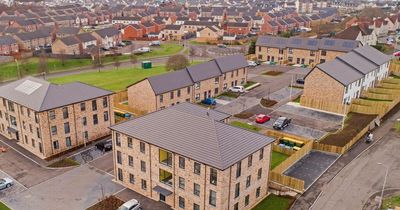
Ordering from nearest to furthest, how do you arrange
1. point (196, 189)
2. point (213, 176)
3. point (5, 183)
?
1. point (213, 176)
2. point (196, 189)
3. point (5, 183)

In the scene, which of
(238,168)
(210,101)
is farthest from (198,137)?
(210,101)

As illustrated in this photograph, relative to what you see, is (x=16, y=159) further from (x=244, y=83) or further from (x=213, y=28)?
(x=213, y=28)

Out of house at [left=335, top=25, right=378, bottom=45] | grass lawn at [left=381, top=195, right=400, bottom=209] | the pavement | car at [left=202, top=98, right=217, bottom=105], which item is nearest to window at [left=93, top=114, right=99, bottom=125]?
car at [left=202, top=98, right=217, bottom=105]

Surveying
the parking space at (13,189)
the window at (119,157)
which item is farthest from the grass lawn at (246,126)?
the parking space at (13,189)

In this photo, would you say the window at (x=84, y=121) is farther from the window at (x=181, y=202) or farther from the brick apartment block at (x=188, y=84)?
the window at (x=181, y=202)

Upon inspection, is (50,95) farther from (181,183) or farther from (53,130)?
(181,183)
